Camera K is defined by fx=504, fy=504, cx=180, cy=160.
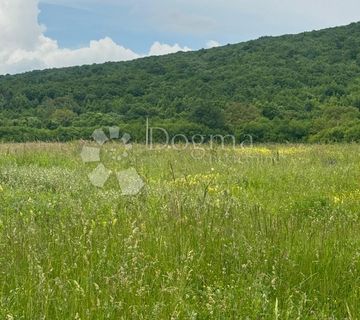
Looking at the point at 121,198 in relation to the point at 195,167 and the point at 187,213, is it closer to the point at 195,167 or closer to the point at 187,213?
the point at 187,213

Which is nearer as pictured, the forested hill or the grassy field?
the grassy field

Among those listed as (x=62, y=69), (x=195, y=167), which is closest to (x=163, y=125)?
(x=195, y=167)

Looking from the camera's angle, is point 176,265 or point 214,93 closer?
point 176,265

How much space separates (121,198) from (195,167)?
15.6 feet

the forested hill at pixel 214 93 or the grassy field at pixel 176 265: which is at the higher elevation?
the forested hill at pixel 214 93

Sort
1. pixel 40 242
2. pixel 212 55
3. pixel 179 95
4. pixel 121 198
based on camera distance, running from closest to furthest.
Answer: pixel 40 242
pixel 121 198
pixel 179 95
pixel 212 55

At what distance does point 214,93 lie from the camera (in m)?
63.8

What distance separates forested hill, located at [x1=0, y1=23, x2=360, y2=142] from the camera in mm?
43688

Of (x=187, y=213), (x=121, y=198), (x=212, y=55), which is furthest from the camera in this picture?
(x=212, y=55)

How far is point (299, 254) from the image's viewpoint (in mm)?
3602

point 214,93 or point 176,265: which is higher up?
point 214,93

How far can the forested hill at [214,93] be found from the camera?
143 ft

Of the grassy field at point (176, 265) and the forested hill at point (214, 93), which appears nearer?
the grassy field at point (176, 265)

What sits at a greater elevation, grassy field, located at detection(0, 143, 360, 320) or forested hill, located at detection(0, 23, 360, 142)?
forested hill, located at detection(0, 23, 360, 142)
